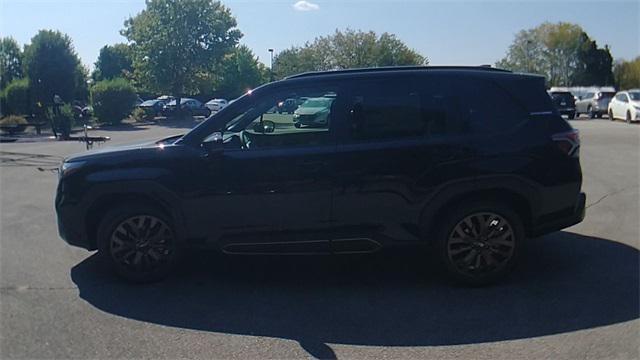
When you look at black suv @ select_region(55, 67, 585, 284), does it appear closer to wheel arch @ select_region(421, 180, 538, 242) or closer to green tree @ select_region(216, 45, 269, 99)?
wheel arch @ select_region(421, 180, 538, 242)

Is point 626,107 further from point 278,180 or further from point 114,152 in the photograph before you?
point 114,152

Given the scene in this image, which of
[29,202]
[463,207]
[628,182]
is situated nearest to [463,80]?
[463,207]

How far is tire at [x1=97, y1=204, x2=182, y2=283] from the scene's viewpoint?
5.32 m

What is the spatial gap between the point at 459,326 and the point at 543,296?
105 centimetres

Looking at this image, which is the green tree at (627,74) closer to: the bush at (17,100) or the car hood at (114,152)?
the bush at (17,100)

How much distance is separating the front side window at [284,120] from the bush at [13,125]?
93.2 ft

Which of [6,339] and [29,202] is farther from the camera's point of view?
[29,202]

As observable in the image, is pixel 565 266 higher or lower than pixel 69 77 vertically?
lower

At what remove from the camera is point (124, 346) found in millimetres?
4121

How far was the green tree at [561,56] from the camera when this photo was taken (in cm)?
6594

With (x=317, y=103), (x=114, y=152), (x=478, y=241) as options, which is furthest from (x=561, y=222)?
(x=114, y=152)

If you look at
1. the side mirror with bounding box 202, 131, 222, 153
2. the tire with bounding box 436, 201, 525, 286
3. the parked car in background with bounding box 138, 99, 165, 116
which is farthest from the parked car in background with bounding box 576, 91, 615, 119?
the side mirror with bounding box 202, 131, 222, 153

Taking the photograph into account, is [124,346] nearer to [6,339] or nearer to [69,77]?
[6,339]

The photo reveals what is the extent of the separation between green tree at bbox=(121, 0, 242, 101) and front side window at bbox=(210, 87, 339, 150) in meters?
38.6
